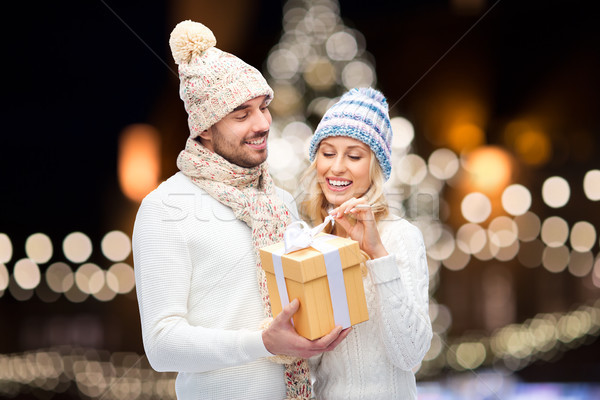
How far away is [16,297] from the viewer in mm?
11578

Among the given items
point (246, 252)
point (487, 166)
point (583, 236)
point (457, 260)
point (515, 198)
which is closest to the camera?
point (246, 252)

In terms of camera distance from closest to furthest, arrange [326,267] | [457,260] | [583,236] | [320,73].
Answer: [326,267] → [320,73] → [457,260] → [583,236]

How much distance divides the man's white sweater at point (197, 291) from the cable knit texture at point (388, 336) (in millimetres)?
185

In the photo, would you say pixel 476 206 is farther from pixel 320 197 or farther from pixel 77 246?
pixel 320 197

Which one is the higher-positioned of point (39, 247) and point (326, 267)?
point (39, 247)

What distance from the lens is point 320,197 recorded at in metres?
2.00

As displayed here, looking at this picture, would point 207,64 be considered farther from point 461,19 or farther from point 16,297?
point 16,297

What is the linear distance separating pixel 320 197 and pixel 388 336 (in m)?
0.53

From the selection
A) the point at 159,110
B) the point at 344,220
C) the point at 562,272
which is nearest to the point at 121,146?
the point at 159,110

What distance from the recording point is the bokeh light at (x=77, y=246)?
9.95 m

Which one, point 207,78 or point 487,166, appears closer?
point 207,78

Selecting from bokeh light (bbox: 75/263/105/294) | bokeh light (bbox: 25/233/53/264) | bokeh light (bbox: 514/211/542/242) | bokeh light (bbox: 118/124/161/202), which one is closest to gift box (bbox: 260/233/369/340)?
bokeh light (bbox: 118/124/161/202)

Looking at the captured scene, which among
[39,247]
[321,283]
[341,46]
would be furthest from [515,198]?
[321,283]

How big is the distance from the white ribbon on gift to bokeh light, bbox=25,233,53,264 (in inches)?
377
